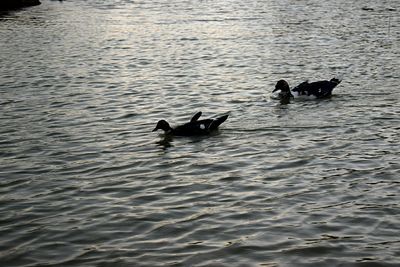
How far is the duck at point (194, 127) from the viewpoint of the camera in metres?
12.9

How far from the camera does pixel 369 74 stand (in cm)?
1912

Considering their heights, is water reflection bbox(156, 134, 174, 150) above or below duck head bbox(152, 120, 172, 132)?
below

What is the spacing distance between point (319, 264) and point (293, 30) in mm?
25623

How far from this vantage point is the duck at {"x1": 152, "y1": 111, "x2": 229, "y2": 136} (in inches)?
507

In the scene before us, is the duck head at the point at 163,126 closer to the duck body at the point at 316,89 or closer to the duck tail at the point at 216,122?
the duck tail at the point at 216,122

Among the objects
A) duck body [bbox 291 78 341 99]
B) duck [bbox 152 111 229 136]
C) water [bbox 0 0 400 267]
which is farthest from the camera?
duck body [bbox 291 78 341 99]

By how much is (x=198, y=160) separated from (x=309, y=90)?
19.1 ft

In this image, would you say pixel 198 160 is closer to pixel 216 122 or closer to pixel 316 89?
pixel 216 122

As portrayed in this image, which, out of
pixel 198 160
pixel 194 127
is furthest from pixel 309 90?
pixel 198 160

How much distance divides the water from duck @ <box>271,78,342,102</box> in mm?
352

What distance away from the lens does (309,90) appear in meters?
16.1

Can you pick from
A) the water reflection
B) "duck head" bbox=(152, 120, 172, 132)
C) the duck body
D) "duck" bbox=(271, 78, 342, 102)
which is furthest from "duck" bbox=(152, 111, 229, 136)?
the duck body

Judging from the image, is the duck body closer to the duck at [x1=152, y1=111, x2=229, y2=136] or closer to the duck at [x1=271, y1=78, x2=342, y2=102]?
the duck at [x1=271, y1=78, x2=342, y2=102]

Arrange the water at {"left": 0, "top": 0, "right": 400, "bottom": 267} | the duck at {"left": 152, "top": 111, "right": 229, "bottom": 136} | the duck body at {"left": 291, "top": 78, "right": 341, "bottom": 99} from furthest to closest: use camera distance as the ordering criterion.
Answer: the duck body at {"left": 291, "top": 78, "right": 341, "bottom": 99} → the duck at {"left": 152, "top": 111, "right": 229, "bottom": 136} → the water at {"left": 0, "top": 0, "right": 400, "bottom": 267}
